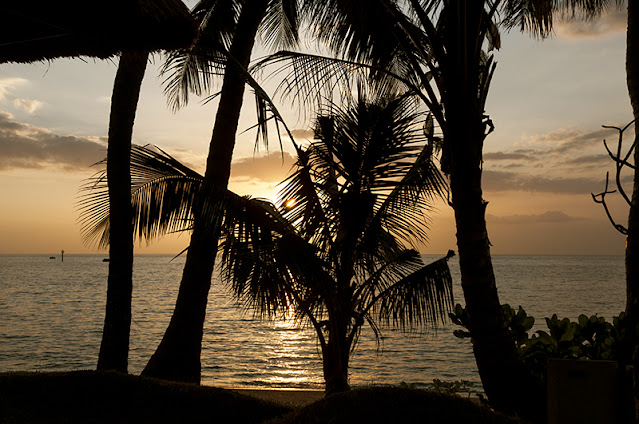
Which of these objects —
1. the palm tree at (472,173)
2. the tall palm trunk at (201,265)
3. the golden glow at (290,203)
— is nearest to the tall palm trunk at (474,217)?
the palm tree at (472,173)

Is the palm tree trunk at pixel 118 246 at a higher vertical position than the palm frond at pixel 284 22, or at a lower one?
lower

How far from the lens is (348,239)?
6887 millimetres

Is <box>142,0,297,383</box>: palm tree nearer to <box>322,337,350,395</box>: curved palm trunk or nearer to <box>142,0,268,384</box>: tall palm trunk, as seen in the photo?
<box>142,0,268,384</box>: tall palm trunk

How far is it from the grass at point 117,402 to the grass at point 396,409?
5.76ft

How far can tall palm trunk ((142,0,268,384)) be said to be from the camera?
8234mm

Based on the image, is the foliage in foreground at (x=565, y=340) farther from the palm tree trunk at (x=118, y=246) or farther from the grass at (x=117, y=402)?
the palm tree trunk at (x=118, y=246)

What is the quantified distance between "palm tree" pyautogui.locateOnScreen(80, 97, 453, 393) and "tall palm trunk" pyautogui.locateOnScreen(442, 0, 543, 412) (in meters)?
1.50

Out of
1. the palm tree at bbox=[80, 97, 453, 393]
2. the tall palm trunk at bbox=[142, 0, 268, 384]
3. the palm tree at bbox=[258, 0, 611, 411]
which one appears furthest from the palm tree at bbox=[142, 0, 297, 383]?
the palm tree at bbox=[258, 0, 611, 411]

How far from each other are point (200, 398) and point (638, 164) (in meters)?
5.01

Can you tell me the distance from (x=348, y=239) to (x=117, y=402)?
3.22 m

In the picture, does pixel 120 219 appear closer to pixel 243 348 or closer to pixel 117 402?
pixel 117 402

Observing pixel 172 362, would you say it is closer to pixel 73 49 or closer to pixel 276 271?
pixel 276 271

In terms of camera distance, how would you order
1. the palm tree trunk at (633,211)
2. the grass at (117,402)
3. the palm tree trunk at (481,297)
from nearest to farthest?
the palm tree trunk at (633,211) < the palm tree trunk at (481,297) < the grass at (117,402)

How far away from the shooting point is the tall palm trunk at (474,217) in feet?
15.9
